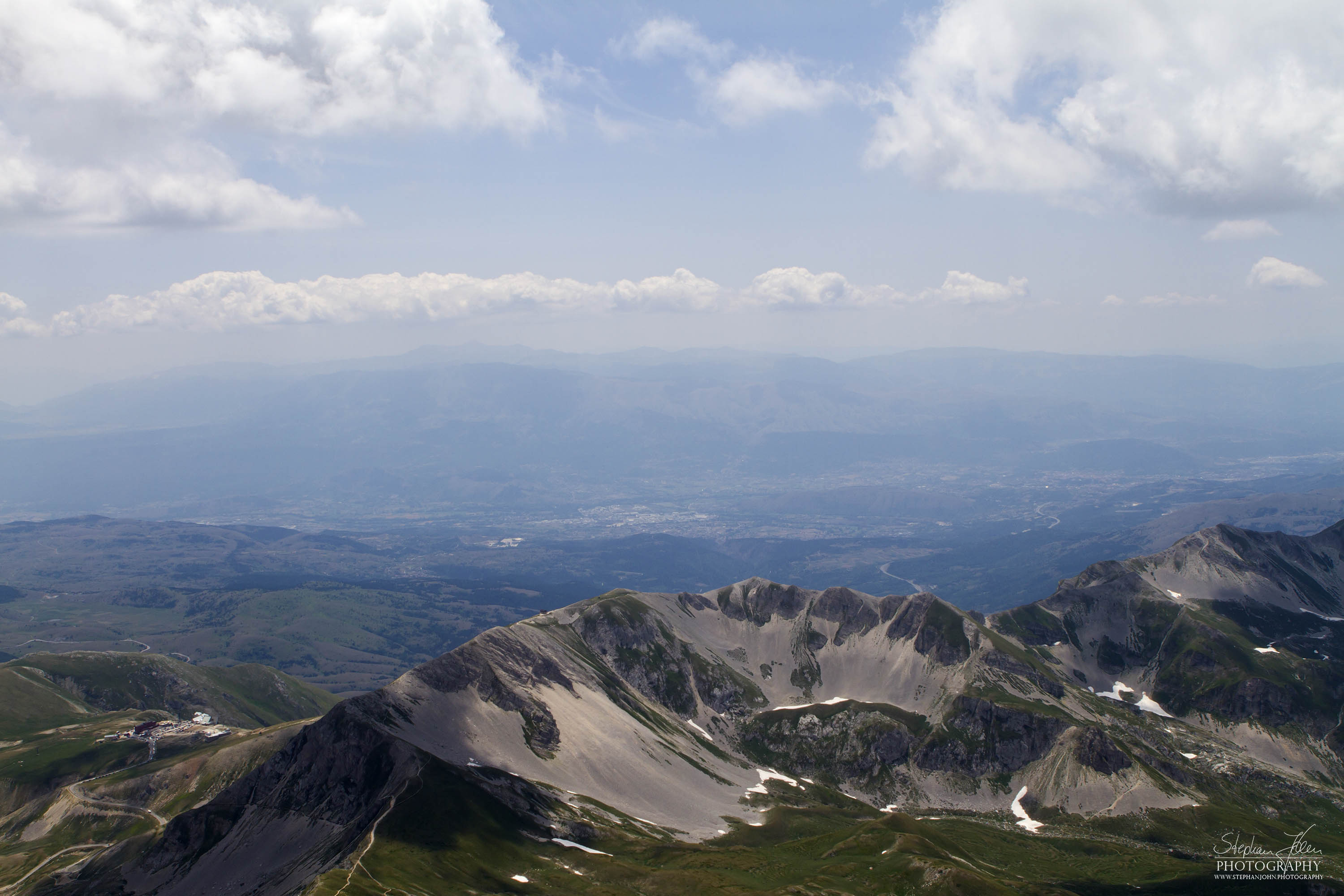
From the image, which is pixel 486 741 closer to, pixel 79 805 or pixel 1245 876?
pixel 79 805

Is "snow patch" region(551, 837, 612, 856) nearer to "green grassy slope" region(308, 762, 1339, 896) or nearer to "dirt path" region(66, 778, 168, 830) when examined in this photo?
"green grassy slope" region(308, 762, 1339, 896)

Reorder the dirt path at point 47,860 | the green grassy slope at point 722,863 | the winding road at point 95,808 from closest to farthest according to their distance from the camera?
the green grassy slope at point 722,863 < the dirt path at point 47,860 < the winding road at point 95,808

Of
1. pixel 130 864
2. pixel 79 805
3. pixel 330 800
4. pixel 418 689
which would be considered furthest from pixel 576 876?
Answer: pixel 79 805

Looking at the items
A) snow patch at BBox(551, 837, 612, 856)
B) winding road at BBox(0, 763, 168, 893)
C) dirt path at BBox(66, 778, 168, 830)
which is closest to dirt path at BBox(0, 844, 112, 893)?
winding road at BBox(0, 763, 168, 893)

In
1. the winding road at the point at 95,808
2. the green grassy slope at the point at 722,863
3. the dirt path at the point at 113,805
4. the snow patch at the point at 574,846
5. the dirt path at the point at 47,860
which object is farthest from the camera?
the dirt path at the point at 113,805

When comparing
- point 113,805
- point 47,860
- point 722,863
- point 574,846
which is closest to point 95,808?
point 113,805

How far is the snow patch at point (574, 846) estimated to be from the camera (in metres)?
158

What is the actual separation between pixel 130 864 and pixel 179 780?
108 feet

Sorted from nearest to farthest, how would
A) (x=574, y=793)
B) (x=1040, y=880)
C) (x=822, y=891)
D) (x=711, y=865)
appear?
(x=822, y=891)
(x=711, y=865)
(x=1040, y=880)
(x=574, y=793)

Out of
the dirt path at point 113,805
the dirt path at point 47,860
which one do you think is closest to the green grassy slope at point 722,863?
the dirt path at point 113,805

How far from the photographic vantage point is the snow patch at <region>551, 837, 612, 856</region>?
157625 mm

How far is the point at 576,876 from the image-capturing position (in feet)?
476

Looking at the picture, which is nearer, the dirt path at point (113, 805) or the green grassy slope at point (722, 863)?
the green grassy slope at point (722, 863)

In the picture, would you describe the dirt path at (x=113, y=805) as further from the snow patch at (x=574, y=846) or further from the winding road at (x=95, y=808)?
the snow patch at (x=574, y=846)
